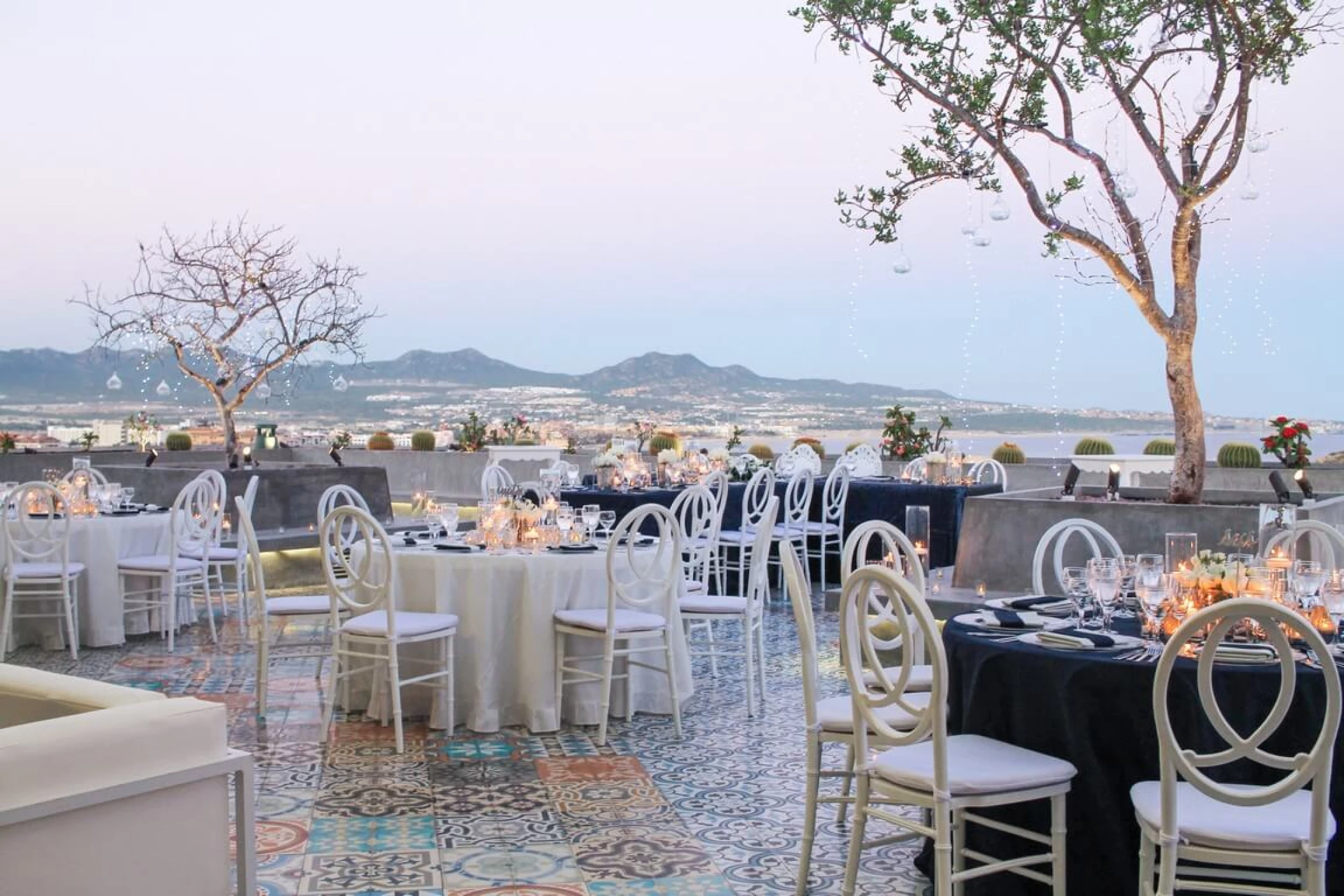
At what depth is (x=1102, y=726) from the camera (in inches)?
127

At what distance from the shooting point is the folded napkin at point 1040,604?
4.08 m

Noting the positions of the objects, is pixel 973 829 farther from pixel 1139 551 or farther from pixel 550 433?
pixel 550 433

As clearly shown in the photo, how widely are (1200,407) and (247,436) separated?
15.2m

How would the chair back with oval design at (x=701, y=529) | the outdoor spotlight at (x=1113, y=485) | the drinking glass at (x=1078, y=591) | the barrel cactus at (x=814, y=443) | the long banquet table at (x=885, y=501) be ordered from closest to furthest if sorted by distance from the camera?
the drinking glass at (x=1078, y=591) → the chair back with oval design at (x=701, y=529) → the outdoor spotlight at (x=1113, y=485) → the long banquet table at (x=885, y=501) → the barrel cactus at (x=814, y=443)

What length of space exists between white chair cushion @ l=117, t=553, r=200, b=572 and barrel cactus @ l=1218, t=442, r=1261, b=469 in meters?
11.0

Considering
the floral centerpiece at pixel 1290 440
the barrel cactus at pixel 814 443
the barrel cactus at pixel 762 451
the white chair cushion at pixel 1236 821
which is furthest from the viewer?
the barrel cactus at pixel 814 443

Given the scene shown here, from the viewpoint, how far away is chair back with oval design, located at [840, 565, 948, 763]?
2.98 m

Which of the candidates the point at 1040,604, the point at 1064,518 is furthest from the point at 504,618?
the point at 1064,518

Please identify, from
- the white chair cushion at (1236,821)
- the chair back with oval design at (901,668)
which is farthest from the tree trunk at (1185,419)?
the white chair cushion at (1236,821)

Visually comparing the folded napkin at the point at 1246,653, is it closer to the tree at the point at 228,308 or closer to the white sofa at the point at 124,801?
the white sofa at the point at 124,801

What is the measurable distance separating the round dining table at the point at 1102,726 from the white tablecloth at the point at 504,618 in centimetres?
238

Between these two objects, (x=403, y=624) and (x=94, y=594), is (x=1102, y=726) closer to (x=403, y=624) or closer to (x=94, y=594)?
(x=403, y=624)

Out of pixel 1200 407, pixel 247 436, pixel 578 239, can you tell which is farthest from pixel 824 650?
pixel 578 239

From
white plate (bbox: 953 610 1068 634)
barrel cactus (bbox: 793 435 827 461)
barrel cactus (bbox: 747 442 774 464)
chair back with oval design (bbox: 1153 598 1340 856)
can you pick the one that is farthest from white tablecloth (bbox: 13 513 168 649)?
barrel cactus (bbox: 793 435 827 461)
